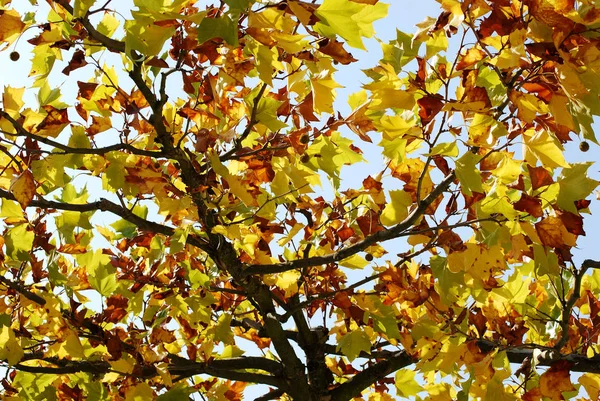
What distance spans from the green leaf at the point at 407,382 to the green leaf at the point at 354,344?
546mm

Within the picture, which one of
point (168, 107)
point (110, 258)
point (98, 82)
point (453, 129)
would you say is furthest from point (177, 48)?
point (110, 258)

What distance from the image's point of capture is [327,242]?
2906 mm

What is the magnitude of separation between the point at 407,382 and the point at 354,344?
2.11 feet

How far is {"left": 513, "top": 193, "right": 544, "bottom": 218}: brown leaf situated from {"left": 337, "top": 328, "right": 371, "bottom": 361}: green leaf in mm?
1127

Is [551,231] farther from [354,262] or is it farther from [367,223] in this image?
[354,262]

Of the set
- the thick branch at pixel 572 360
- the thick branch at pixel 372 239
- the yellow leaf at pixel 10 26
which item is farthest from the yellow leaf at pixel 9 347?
the thick branch at pixel 572 360

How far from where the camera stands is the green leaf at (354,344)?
8.95 ft

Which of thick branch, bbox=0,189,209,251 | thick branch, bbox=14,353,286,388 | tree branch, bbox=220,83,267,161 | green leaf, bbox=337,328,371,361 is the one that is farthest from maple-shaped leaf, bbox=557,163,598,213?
thick branch, bbox=14,353,286,388

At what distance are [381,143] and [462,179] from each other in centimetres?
26

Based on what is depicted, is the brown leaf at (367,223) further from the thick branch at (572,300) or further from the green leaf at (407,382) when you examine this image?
the green leaf at (407,382)

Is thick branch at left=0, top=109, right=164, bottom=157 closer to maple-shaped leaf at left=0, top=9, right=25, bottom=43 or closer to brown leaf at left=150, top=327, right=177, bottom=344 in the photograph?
maple-shaped leaf at left=0, top=9, right=25, bottom=43

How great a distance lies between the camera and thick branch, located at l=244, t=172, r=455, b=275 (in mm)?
1989

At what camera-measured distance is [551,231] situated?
→ 1.89 meters

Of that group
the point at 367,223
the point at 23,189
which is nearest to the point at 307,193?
the point at 367,223
